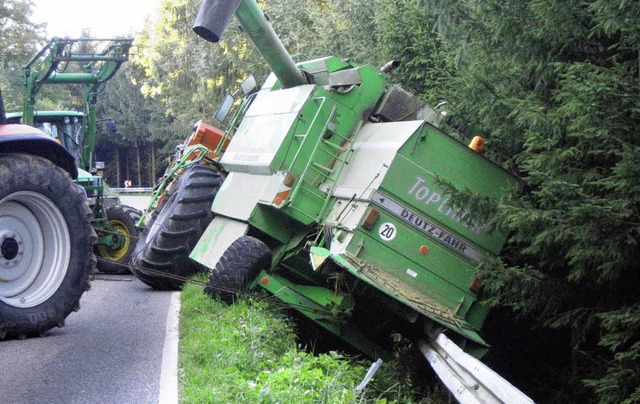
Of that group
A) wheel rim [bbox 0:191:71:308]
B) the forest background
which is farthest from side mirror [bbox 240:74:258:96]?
wheel rim [bbox 0:191:71:308]

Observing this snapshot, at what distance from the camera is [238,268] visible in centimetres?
952

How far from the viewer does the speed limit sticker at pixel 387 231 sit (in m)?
8.73

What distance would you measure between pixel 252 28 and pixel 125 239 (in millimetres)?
6778

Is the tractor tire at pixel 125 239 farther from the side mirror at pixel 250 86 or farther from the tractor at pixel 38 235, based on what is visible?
the tractor at pixel 38 235

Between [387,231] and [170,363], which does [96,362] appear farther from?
[387,231]

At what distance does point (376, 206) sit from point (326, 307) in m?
1.24

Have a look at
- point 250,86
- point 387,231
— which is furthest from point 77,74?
point 387,231

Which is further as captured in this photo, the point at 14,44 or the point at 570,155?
the point at 14,44

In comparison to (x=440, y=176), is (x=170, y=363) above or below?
below

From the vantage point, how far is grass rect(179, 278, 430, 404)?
5.73 m

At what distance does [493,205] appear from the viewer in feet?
25.7

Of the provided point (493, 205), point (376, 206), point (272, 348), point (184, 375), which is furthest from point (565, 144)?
point (184, 375)

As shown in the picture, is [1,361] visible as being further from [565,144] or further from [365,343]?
[565,144]

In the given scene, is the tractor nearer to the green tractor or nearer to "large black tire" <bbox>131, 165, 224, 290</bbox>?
"large black tire" <bbox>131, 165, 224, 290</bbox>
